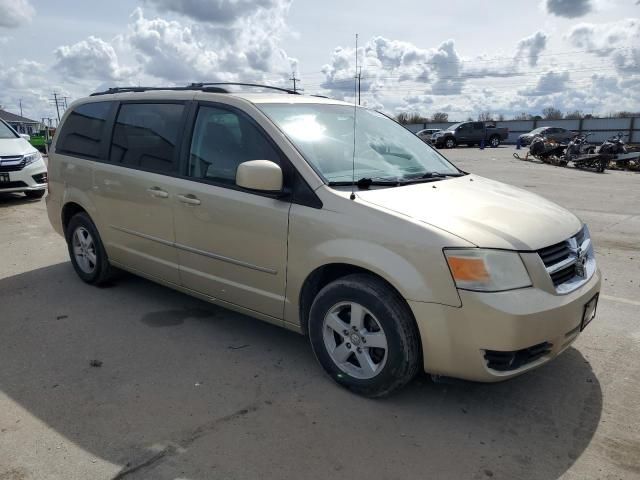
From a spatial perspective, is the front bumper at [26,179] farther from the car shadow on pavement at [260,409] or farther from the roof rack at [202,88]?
the car shadow on pavement at [260,409]

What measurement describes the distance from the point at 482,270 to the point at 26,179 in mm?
9843

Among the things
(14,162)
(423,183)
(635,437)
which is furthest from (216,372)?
(14,162)

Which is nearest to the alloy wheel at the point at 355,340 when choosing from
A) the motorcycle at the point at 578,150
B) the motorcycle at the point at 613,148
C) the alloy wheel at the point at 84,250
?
the alloy wheel at the point at 84,250

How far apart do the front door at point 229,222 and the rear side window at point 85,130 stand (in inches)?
58.6

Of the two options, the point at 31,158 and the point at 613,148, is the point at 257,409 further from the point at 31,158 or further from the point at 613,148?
the point at 613,148

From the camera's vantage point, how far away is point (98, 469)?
2498mm

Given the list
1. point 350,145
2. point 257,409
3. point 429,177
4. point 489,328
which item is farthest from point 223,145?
point 489,328

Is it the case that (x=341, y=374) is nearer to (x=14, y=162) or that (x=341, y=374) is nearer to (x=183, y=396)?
(x=183, y=396)

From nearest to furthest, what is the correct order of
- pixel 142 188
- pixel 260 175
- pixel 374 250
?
pixel 374 250 → pixel 260 175 → pixel 142 188

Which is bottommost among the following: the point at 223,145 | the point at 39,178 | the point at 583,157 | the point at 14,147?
the point at 583,157

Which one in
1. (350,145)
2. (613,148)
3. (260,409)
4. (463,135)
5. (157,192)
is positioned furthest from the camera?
(463,135)

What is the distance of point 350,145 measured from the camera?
12.2 ft

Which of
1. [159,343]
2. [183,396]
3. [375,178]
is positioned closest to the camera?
[183,396]

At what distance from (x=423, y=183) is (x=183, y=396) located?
82.2 inches
